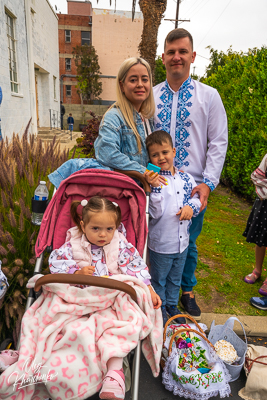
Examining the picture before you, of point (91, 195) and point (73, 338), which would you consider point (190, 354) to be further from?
point (91, 195)

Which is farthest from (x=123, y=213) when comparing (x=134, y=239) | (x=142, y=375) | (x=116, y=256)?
(x=142, y=375)

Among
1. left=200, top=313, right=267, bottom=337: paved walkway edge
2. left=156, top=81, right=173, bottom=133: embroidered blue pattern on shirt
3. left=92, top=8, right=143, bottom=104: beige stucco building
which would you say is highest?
left=92, top=8, right=143, bottom=104: beige stucco building

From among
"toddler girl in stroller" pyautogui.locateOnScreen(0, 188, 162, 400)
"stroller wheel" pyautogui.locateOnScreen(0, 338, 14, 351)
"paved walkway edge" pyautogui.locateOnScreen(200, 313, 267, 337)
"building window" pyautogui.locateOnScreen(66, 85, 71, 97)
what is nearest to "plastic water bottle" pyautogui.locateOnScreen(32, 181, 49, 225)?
"toddler girl in stroller" pyautogui.locateOnScreen(0, 188, 162, 400)

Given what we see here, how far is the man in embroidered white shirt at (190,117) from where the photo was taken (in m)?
2.72

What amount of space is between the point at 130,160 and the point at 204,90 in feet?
3.59

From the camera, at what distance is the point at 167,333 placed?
8.46ft

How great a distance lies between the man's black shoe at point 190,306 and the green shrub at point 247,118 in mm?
4046

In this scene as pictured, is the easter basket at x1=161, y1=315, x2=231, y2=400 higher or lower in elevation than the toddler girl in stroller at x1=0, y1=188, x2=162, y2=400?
lower

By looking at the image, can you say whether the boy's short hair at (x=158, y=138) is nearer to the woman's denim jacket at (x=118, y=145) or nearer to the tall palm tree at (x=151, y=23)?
the woman's denim jacket at (x=118, y=145)

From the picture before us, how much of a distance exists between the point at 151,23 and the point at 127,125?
268 inches

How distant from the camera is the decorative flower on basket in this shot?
225cm

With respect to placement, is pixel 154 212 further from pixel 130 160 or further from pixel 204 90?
pixel 204 90

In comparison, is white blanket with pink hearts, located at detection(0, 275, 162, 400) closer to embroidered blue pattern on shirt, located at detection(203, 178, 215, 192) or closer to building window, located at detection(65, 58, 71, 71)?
embroidered blue pattern on shirt, located at detection(203, 178, 215, 192)

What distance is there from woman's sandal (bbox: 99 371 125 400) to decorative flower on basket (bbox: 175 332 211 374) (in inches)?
33.8
